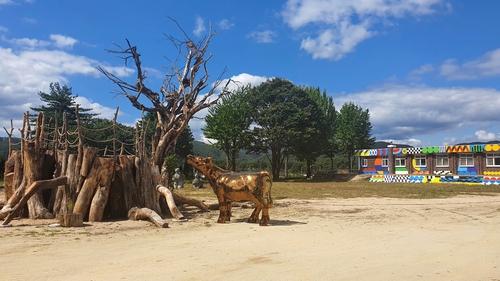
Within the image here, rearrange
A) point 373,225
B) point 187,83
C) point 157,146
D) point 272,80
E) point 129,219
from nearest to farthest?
point 373,225 < point 129,219 < point 157,146 < point 187,83 < point 272,80

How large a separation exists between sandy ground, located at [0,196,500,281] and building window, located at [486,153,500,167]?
30.3 meters

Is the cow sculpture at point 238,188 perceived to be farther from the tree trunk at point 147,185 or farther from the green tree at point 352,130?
the green tree at point 352,130

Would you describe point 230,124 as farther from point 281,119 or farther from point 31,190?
point 31,190

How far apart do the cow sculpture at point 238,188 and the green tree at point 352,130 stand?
43745 millimetres

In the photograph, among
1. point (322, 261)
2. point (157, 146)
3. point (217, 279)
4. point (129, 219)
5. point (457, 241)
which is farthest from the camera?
point (157, 146)

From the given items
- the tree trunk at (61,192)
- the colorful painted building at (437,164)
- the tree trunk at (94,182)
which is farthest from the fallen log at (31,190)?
the colorful painted building at (437,164)

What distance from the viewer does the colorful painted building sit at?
36.9 meters

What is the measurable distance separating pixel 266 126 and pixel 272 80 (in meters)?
5.86

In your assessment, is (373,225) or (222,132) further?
(222,132)

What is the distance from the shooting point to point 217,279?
16.5 ft

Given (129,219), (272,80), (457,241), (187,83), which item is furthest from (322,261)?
(272,80)

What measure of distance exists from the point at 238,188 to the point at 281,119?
104 ft

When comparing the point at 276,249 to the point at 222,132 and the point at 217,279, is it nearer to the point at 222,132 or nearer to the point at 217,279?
the point at 217,279

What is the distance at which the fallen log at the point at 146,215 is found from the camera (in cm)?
990
